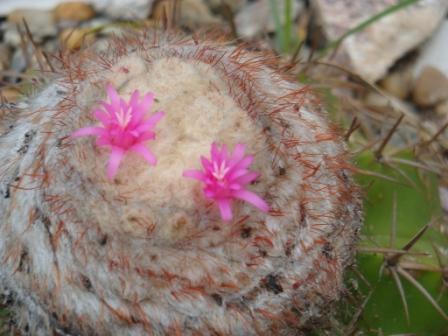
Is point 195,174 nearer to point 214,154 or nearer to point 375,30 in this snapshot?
point 214,154

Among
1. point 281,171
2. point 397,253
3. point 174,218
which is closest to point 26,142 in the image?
point 174,218

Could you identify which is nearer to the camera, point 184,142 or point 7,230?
point 184,142

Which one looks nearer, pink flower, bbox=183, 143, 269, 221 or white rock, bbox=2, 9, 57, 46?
pink flower, bbox=183, 143, 269, 221

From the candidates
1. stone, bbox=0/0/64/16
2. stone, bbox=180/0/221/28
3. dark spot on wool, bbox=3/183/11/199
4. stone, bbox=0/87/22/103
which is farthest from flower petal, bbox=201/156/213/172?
stone, bbox=0/0/64/16

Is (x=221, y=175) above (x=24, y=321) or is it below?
above

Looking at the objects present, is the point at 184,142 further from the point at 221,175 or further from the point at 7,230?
the point at 7,230

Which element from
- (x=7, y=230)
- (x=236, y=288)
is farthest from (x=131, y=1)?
(x=236, y=288)

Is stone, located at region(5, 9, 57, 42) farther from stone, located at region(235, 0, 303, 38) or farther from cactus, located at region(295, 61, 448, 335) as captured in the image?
cactus, located at region(295, 61, 448, 335)
